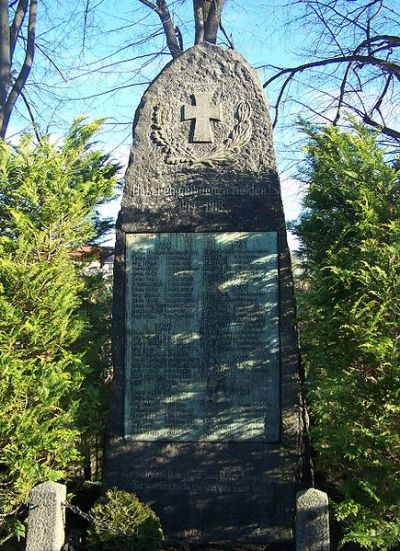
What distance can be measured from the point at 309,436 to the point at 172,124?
3.23m

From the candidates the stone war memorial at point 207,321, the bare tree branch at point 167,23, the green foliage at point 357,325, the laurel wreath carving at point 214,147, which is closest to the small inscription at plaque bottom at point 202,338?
the stone war memorial at point 207,321

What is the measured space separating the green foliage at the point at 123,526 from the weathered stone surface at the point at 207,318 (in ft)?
2.79

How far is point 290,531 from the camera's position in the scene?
5.36 metres

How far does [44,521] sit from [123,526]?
23.1 inches

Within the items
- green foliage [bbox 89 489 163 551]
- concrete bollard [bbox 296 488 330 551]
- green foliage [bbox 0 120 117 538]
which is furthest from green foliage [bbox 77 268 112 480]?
concrete bollard [bbox 296 488 330 551]

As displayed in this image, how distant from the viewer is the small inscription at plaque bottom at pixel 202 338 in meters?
5.66

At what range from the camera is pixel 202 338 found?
227 inches

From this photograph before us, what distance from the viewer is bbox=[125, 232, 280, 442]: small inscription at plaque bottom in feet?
18.6

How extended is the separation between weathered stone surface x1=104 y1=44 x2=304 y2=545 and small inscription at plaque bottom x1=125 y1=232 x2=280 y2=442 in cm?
1

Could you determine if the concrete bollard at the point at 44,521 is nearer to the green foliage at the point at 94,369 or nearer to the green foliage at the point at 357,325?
the green foliage at the point at 94,369

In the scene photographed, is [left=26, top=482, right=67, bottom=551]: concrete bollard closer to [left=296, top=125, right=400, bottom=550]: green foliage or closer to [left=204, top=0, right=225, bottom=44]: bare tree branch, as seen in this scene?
[left=296, top=125, right=400, bottom=550]: green foliage

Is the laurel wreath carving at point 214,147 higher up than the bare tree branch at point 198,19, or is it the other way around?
the bare tree branch at point 198,19

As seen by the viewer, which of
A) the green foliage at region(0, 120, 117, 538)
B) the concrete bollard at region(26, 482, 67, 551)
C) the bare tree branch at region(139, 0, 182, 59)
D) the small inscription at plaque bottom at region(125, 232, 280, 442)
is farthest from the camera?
the bare tree branch at region(139, 0, 182, 59)

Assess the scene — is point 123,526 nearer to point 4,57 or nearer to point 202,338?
point 202,338
